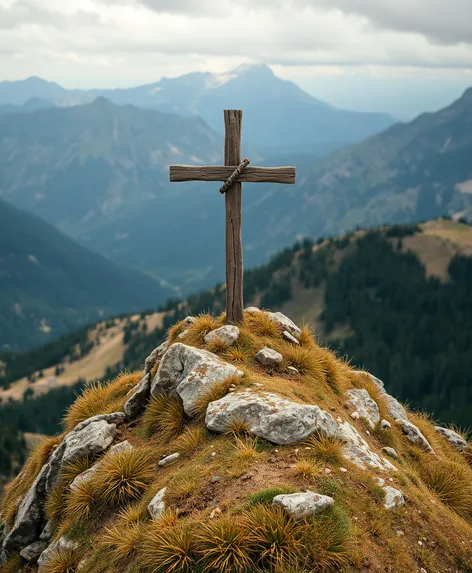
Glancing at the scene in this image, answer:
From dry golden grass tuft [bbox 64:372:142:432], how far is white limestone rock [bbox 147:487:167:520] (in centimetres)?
588

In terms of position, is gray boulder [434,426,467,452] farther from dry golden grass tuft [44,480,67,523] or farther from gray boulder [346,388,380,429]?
dry golden grass tuft [44,480,67,523]

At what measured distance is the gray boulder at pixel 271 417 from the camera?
14.4 meters

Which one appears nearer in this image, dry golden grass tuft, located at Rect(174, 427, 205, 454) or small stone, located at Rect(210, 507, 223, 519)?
small stone, located at Rect(210, 507, 223, 519)

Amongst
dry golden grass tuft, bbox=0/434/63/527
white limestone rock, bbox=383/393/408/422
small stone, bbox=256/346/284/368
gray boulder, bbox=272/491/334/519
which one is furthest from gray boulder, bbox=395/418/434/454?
dry golden grass tuft, bbox=0/434/63/527

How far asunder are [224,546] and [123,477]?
4.68 m

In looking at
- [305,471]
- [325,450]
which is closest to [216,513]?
[305,471]

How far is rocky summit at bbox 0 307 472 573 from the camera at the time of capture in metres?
11.1

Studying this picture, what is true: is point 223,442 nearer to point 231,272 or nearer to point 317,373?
point 317,373

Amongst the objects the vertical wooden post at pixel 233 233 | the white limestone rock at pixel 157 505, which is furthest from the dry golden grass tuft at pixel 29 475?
the vertical wooden post at pixel 233 233

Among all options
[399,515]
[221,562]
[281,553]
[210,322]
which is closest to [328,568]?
[281,553]

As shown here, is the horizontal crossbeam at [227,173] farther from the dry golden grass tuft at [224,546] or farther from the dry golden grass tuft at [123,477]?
the dry golden grass tuft at [224,546]

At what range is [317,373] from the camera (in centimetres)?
1844

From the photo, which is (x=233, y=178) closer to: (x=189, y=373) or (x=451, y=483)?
(x=189, y=373)

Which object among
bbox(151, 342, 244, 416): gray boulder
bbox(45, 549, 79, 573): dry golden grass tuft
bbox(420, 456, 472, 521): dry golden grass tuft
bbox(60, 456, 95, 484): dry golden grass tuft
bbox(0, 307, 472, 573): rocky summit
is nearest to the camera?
bbox(0, 307, 472, 573): rocky summit
